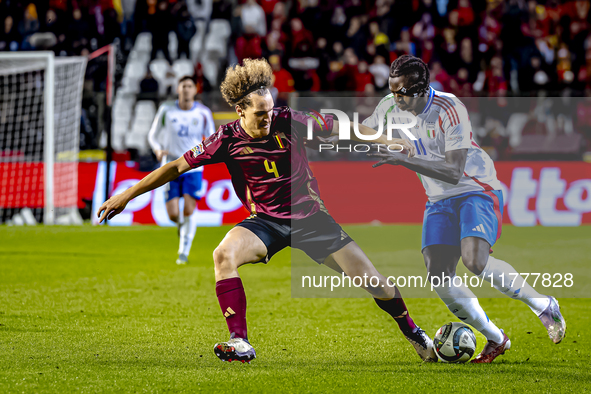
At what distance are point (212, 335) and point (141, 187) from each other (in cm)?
155

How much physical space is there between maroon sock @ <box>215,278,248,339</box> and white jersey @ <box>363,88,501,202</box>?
1398 mm

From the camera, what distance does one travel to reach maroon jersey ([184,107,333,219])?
4.93m

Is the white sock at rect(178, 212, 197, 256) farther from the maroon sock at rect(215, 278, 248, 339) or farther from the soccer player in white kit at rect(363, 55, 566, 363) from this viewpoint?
the maroon sock at rect(215, 278, 248, 339)

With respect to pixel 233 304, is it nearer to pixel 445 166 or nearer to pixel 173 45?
pixel 445 166

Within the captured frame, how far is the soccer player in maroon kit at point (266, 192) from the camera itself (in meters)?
4.79

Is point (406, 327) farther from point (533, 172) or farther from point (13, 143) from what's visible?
point (13, 143)

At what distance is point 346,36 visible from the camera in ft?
57.1

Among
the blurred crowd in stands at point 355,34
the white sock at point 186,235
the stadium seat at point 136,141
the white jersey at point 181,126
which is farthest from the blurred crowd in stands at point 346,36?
the white sock at point 186,235

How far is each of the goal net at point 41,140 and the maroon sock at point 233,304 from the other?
9.22 m

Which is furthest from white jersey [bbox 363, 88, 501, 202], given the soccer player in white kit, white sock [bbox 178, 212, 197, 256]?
white sock [bbox 178, 212, 197, 256]

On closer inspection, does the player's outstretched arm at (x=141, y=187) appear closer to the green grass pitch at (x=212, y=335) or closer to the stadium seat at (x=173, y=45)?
the green grass pitch at (x=212, y=335)

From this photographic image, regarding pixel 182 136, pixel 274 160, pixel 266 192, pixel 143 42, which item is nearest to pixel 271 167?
pixel 274 160

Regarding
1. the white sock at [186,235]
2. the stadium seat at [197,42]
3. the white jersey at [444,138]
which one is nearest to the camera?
the white jersey at [444,138]

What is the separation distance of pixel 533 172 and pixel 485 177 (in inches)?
350
